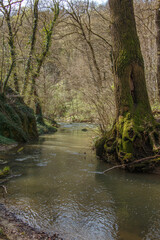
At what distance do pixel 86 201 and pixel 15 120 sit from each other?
8.12 meters

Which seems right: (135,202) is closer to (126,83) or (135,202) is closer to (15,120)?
(126,83)

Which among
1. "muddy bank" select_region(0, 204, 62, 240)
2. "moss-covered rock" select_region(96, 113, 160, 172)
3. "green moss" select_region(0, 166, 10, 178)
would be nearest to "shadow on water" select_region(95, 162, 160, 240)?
"moss-covered rock" select_region(96, 113, 160, 172)

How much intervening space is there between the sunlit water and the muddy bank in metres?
0.15

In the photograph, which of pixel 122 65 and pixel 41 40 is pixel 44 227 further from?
pixel 41 40

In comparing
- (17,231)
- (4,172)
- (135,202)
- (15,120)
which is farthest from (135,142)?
(15,120)

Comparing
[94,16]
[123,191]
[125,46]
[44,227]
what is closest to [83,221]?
[44,227]

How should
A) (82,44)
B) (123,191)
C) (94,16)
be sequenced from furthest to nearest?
1. (82,44)
2. (94,16)
3. (123,191)

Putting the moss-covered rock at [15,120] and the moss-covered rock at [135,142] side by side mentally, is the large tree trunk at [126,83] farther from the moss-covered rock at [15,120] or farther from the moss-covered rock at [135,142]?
the moss-covered rock at [15,120]

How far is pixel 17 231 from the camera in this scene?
285cm

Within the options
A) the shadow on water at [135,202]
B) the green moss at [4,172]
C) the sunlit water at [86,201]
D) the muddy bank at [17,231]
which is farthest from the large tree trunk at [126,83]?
the muddy bank at [17,231]

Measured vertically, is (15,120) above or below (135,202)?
above

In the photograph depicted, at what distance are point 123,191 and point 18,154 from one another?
15.1 ft

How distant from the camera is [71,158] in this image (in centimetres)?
759

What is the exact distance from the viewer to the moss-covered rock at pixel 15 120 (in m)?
10.3
